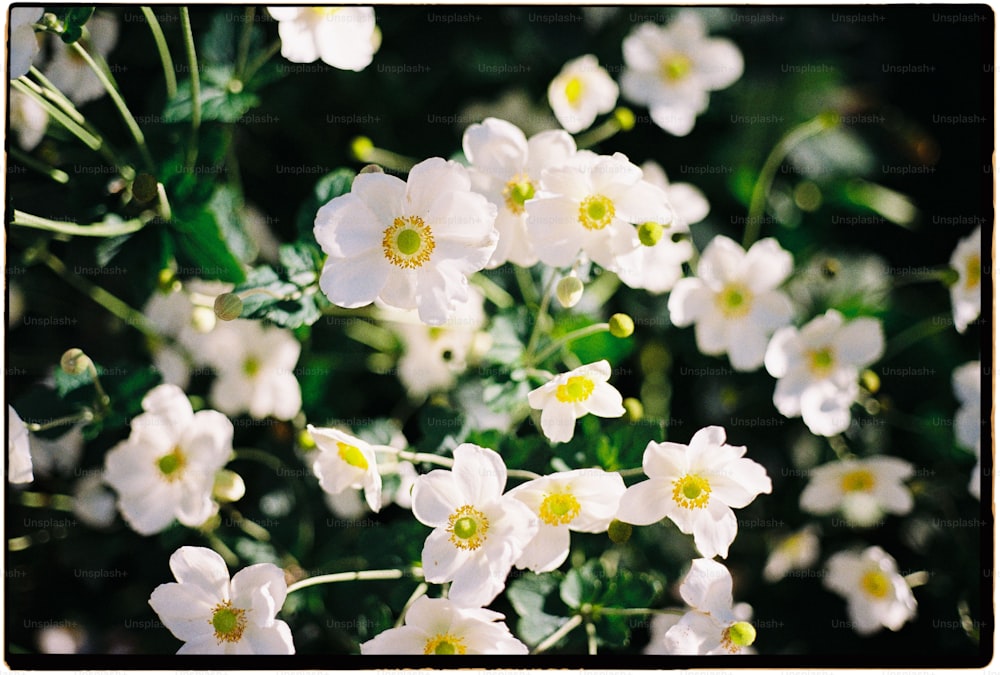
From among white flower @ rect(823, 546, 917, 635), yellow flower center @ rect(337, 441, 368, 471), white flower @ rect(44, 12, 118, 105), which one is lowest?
white flower @ rect(823, 546, 917, 635)

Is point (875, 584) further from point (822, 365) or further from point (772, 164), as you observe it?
point (772, 164)

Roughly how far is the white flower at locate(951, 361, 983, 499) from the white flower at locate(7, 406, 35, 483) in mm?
1549

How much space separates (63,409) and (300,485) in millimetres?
404

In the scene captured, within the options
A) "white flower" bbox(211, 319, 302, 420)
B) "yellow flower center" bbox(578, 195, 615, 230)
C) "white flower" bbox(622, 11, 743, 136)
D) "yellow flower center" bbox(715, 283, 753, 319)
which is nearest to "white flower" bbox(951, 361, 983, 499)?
"yellow flower center" bbox(715, 283, 753, 319)

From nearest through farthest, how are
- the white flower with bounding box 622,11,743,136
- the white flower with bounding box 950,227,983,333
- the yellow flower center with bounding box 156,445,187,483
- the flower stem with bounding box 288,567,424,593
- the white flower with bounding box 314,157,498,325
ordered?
A: the white flower with bounding box 314,157,498,325
the flower stem with bounding box 288,567,424,593
the yellow flower center with bounding box 156,445,187,483
the white flower with bounding box 950,227,983,333
the white flower with bounding box 622,11,743,136

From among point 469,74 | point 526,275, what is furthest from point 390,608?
point 469,74

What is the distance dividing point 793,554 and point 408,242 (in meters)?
0.99

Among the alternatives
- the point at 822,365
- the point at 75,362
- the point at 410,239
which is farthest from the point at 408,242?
the point at 822,365

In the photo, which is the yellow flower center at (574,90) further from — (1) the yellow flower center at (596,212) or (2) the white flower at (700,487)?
(2) the white flower at (700,487)

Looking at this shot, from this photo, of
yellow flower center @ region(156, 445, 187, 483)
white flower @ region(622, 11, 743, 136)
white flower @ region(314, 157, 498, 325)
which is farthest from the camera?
white flower @ region(622, 11, 743, 136)

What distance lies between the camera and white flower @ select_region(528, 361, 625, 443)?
1.20 metres

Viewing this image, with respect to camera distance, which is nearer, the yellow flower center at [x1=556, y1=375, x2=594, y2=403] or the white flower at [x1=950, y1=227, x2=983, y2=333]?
the yellow flower center at [x1=556, y1=375, x2=594, y2=403]

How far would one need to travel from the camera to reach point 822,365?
4.89 ft

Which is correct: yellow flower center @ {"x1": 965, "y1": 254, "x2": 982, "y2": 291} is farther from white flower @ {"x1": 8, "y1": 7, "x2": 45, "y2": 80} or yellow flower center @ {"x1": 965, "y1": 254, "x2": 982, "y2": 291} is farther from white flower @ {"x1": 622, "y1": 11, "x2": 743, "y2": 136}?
white flower @ {"x1": 8, "y1": 7, "x2": 45, "y2": 80}
